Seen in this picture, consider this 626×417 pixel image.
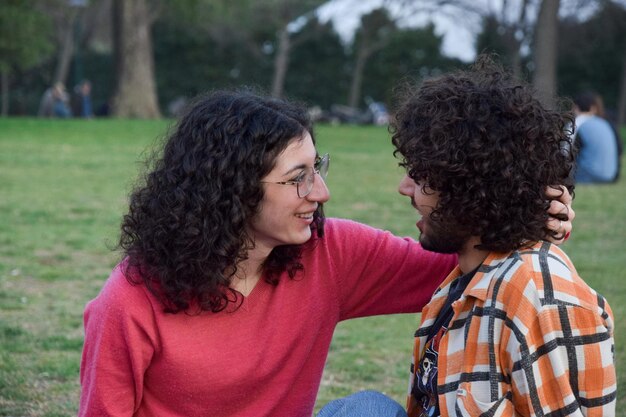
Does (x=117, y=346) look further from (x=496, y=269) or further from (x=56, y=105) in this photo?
(x=56, y=105)

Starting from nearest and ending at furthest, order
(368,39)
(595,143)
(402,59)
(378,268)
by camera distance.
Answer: (378,268) < (595,143) < (368,39) < (402,59)

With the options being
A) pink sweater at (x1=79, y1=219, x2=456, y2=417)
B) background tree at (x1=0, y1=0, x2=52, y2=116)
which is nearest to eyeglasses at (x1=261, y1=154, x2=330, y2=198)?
pink sweater at (x1=79, y1=219, x2=456, y2=417)

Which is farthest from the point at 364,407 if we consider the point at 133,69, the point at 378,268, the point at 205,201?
the point at 133,69

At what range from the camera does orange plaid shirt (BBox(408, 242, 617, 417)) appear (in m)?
2.18

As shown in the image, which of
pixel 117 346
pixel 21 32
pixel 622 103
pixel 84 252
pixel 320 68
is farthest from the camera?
pixel 320 68

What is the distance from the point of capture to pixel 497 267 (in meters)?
2.34

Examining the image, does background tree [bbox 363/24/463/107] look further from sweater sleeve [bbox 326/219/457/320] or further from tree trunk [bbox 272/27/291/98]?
sweater sleeve [bbox 326/219/457/320]

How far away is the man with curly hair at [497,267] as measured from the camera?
2191 millimetres

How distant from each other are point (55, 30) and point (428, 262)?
37429 mm

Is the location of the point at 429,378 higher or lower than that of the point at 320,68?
higher

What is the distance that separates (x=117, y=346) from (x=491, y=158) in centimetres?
108

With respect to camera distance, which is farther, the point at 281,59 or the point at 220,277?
the point at 281,59

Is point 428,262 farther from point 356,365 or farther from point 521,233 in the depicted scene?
point 356,365

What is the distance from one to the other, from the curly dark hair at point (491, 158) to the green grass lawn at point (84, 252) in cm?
73
